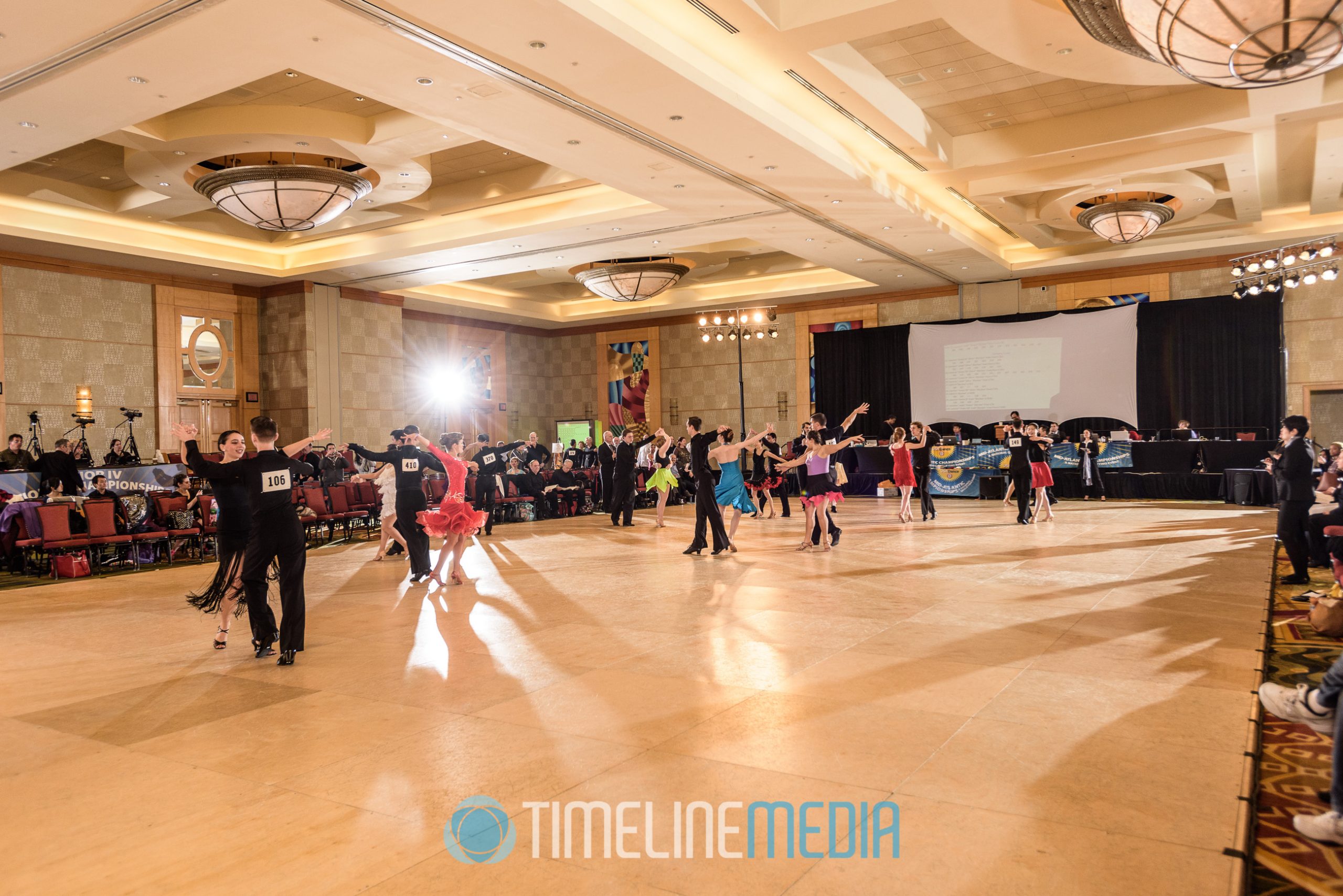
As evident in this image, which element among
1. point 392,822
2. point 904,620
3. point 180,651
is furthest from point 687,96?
point 392,822

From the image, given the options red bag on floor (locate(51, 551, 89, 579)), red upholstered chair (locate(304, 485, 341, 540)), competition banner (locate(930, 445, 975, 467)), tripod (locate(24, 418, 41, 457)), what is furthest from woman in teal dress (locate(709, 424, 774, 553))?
tripod (locate(24, 418, 41, 457))

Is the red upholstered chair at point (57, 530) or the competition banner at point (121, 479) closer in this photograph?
the red upholstered chair at point (57, 530)

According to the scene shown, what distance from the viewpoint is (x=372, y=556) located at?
1093cm

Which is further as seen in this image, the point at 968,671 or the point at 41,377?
the point at 41,377

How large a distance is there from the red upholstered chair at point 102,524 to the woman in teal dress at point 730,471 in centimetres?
678

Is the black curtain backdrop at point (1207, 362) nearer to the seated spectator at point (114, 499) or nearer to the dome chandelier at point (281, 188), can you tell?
the dome chandelier at point (281, 188)

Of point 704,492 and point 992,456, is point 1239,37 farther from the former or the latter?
point 992,456

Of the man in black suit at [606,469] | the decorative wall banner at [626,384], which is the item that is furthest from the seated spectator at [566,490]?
the decorative wall banner at [626,384]

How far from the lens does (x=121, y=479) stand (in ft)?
41.5

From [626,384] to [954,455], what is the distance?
29.8 feet

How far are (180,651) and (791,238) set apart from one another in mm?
10911

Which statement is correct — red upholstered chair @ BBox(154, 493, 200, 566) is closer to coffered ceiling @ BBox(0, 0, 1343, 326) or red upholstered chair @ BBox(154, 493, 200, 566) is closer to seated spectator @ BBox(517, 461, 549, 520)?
coffered ceiling @ BBox(0, 0, 1343, 326)

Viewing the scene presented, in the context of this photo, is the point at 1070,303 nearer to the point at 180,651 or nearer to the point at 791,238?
the point at 791,238

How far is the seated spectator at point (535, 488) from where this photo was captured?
15469 millimetres
